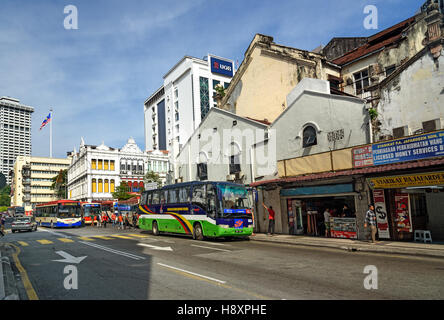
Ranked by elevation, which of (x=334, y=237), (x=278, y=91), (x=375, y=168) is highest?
(x=278, y=91)

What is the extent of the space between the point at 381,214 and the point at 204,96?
77.9 metres

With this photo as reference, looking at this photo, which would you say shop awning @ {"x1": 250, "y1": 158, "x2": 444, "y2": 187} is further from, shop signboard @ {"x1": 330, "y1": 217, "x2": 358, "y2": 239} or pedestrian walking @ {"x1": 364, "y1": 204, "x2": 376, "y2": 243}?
shop signboard @ {"x1": 330, "y1": 217, "x2": 358, "y2": 239}

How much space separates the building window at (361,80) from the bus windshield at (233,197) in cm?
1398

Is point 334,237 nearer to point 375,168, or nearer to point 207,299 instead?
point 375,168

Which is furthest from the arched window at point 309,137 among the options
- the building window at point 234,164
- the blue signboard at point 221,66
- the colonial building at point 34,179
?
the colonial building at point 34,179

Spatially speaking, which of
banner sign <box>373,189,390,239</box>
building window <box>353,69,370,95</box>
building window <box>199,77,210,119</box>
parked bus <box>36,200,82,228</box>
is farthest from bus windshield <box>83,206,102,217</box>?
building window <box>199,77,210,119</box>

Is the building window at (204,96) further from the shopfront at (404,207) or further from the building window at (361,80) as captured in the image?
the shopfront at (404,207)

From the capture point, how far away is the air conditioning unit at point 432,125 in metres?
14.4

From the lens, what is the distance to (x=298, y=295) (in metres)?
6.62

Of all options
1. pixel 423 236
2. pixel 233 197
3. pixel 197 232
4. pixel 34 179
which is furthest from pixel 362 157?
pixel 34 179

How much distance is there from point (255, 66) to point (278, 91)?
399cm
